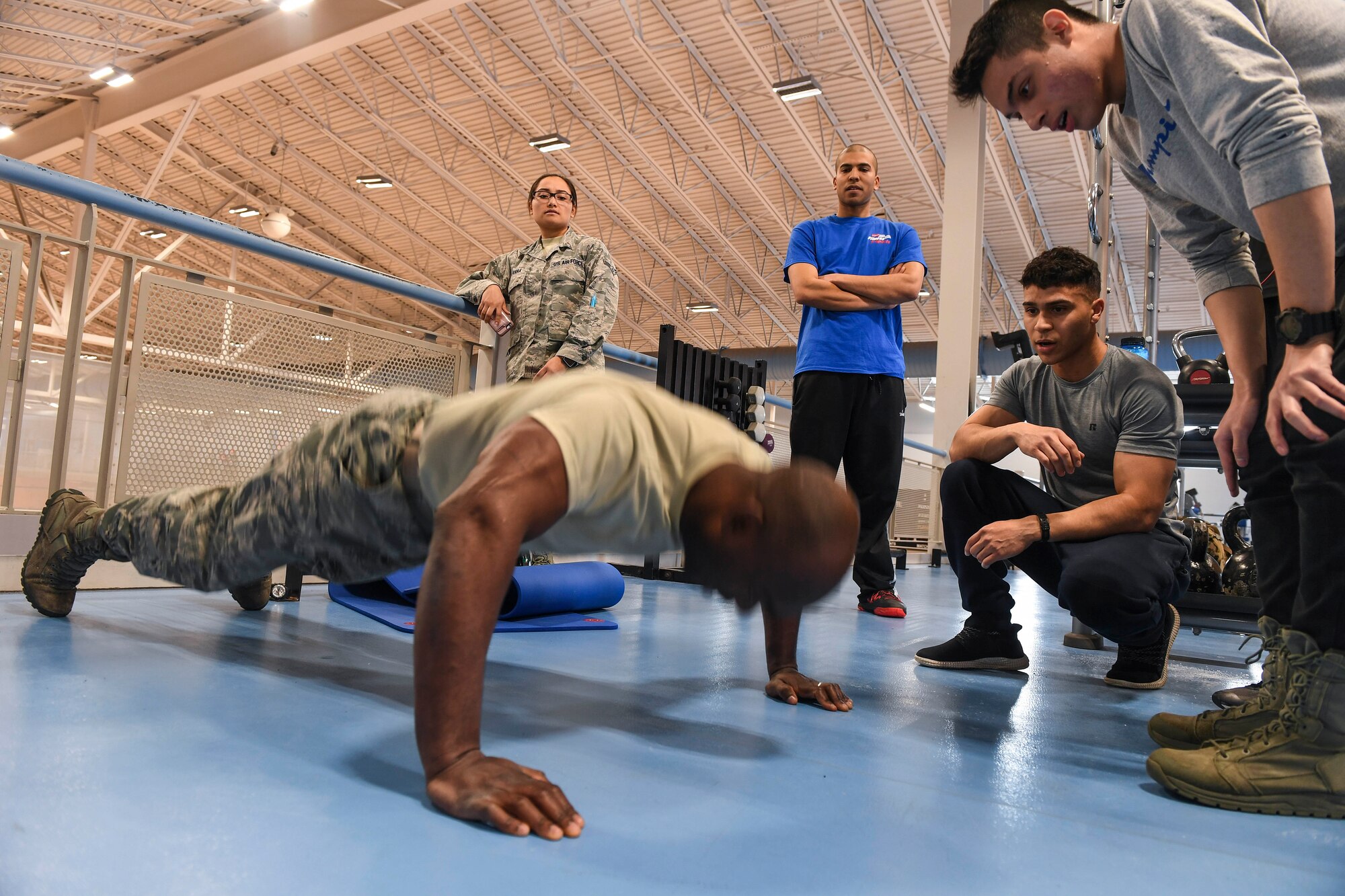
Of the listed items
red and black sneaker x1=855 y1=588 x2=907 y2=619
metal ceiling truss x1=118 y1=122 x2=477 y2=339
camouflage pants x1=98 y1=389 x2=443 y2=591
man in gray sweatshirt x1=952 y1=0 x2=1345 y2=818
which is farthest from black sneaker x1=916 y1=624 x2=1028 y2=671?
metal ceiling truss x1=118 y1=122 x2=477 y2=339

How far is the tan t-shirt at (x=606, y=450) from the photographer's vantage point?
1.07 metres

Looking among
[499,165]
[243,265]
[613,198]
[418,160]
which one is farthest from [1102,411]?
[243,265]

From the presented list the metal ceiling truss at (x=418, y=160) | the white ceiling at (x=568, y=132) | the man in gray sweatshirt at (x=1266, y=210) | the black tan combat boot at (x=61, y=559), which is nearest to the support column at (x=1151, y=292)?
the man in gray sweatshirt at (x=1266, y=210)

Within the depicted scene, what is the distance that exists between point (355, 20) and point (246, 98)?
16.1ft

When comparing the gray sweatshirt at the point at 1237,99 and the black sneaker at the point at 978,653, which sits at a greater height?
the gray sweatshirt at the point at 1237,99

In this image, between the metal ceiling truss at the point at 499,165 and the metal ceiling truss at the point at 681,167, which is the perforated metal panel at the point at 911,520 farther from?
the metal ceiling truss at the point at 499,165

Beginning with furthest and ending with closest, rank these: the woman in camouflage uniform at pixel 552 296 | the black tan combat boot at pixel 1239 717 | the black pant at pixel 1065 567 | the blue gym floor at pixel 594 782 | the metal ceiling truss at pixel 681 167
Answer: the metal ceiling truss at pixel 681 167, the woman in camouflage uniform at pixel 552 296, the black pant at pixel 1065 567, the black tan combat boot at pixel 1239 717, the blue gym floor at pixel 594 782

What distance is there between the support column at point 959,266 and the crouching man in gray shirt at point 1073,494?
406cm

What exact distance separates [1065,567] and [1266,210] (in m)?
0.90

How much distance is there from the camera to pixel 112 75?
33.0 ft

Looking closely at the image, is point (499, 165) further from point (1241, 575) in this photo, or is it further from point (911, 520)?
point (1241, 575)

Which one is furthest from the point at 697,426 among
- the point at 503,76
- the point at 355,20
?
the point at 503,76

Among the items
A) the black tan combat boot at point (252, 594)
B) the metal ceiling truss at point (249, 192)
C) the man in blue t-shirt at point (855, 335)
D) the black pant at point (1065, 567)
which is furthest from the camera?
the metal ceiling truss at point (249, 192)

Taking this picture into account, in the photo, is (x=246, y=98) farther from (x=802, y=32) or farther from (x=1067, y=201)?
(x=1067, y=201)
